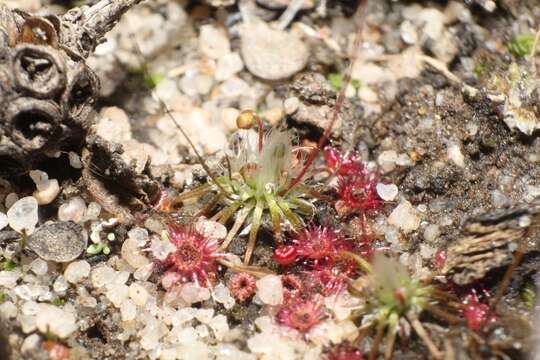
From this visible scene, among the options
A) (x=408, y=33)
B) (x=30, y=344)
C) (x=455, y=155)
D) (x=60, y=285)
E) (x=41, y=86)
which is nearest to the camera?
(x=30, y=344)

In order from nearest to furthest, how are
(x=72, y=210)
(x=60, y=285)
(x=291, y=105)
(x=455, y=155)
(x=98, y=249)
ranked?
1. (x=60, y=285)
2. (x=98, y=249)
3. (x=72, y=210)
4. (x=455, y=155)
5. (x=291, y=105)

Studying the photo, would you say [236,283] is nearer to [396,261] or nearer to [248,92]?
[396,261]

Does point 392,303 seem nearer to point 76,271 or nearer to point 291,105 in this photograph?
point 291,105

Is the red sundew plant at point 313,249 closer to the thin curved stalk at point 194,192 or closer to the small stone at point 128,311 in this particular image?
the thin curved stalk at point 194,192

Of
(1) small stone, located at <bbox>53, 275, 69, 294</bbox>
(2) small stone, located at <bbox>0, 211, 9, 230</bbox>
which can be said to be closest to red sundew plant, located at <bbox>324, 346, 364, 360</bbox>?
(1) small stone, located at <bbox>53, 275, 69, 294</bbox>

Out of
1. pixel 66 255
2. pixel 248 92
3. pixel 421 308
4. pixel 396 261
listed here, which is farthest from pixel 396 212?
pixel 66 255

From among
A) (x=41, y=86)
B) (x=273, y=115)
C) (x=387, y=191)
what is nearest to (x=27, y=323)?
(x=41, y=86)

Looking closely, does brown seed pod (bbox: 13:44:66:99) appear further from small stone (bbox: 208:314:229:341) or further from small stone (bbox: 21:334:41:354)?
small stone (bbox: 208:314:229:341)

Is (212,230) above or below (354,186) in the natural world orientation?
below
